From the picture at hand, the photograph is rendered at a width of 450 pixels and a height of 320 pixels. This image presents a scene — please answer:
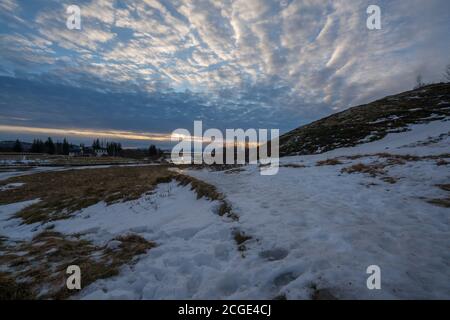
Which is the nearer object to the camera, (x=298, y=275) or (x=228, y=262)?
(x=298, y=275)

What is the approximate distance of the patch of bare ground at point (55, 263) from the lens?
4391mm

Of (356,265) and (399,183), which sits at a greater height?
(399,183)

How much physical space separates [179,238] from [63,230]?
6981 millimetres

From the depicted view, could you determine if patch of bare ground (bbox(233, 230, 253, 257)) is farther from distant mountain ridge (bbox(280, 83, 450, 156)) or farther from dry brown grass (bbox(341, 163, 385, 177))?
distant mountain ridge (bbox(280, 83, 450, 156))

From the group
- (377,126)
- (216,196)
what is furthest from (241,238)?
(377,126)

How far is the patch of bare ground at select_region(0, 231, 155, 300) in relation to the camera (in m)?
4.39

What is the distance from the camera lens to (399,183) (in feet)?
31.3

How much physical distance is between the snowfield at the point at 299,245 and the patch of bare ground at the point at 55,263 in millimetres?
381

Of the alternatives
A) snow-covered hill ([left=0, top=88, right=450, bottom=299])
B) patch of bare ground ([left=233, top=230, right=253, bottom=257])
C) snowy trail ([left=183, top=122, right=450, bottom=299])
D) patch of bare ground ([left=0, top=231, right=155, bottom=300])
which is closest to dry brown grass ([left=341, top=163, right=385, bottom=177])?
snow-covered hill ([left=0, top=88, right=450, bottom=299])

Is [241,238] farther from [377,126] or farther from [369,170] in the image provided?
[377,126]

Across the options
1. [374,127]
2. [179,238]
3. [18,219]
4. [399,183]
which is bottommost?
[18,219]

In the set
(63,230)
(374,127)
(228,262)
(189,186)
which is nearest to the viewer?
(228,262)
